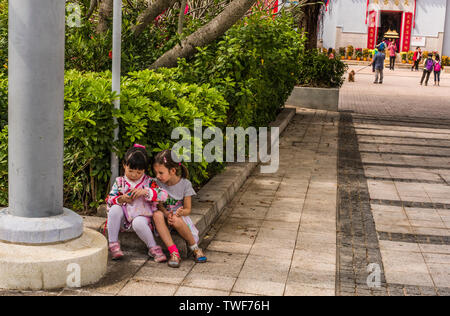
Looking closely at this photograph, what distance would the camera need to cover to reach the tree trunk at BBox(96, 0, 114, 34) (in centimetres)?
867

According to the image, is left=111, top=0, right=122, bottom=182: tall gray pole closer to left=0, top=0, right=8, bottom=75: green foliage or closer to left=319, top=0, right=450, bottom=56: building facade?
left=0, top=0, right=8, bottom=75: green foliage

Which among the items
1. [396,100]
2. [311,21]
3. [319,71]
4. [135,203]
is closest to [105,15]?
[135,203]

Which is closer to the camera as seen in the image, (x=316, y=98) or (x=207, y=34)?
(x=207, y=34)

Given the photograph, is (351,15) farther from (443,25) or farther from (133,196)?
(133,196)

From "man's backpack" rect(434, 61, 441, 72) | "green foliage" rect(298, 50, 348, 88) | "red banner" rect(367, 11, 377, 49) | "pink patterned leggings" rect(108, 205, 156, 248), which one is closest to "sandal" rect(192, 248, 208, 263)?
"pink patterned leggings" rect(108, 205, 156, 248)

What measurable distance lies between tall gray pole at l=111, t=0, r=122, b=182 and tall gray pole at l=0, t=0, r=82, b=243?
0.86 metres

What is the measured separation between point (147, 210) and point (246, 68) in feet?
13.5

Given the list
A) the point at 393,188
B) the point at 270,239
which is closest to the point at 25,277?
the point at 270,239

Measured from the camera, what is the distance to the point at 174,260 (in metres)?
4.73

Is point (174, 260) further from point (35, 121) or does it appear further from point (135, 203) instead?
point (35, 121)

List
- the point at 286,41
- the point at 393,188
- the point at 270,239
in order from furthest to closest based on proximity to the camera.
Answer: the point at 286,41
the point at 393,188
the point at 270,239
